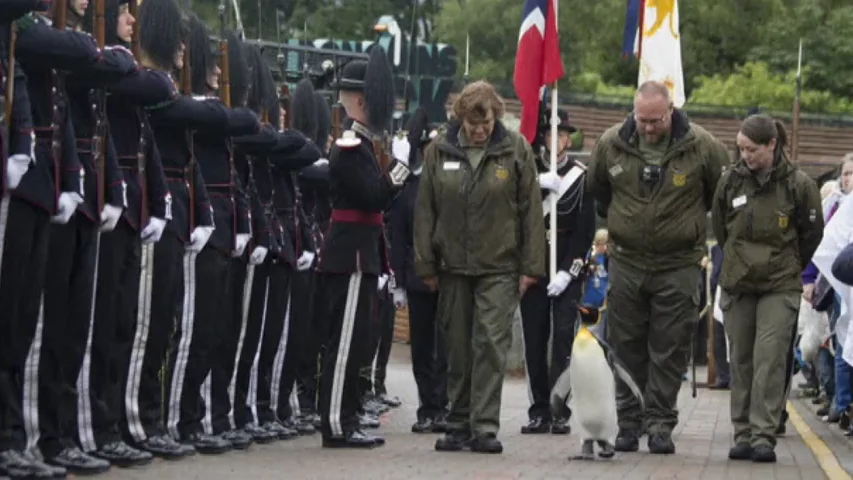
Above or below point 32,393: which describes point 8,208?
above

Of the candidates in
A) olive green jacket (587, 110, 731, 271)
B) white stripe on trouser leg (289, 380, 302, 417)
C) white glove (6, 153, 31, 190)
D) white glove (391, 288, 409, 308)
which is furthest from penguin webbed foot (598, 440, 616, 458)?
white glove (6, 153, 31, 190)

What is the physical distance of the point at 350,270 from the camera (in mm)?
13062

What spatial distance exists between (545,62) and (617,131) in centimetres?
314

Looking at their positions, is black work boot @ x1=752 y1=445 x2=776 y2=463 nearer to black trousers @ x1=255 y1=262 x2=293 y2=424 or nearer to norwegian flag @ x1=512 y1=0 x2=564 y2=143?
black trousers @ x1=255 y1=262 x2=293 y2=424

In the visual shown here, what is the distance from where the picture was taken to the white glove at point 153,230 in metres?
11.3

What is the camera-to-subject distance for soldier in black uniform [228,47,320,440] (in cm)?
1382

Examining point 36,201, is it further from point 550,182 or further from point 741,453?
point 550,182

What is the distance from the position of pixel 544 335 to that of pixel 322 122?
7.31 ft

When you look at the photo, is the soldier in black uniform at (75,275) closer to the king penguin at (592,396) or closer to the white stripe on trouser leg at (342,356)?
the white stripe on trouser leg at (342,356)

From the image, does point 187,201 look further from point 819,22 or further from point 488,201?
point 819,22

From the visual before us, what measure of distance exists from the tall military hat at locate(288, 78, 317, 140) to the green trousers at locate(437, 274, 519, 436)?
2630 millimetres

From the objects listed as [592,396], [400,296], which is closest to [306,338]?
[400,296]

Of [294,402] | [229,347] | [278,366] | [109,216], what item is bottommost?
[294,402]

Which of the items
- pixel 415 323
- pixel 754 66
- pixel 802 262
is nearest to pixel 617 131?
pixel 802 262
